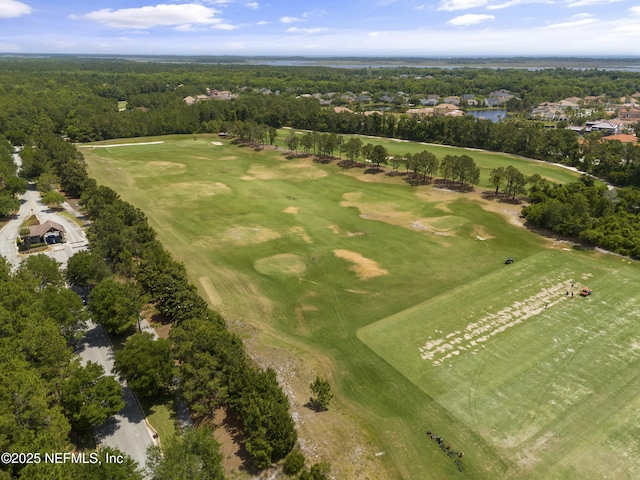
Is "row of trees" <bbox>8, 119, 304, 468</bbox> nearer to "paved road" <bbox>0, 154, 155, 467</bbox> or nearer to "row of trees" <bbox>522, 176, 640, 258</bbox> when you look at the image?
"paved road" <bbox>0, 154, 155, 467</bbox>

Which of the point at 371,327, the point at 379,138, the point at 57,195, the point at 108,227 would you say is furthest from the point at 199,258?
the point at 379,138

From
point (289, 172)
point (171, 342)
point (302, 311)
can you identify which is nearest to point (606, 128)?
point (289, 172)

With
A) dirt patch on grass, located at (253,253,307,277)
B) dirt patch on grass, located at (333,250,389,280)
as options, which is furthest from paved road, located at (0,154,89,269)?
dirt patch on grass, located at (333,250,389,280)

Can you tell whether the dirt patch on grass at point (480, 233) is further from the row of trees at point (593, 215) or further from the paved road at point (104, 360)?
the paved road at point (104, 360)

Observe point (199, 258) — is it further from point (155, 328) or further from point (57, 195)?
point (57, 195)

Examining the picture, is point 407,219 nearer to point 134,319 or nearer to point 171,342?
point 171,342

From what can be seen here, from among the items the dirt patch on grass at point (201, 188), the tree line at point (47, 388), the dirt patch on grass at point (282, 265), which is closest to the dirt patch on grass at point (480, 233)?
the dirt patch on grass at point (282, 265)

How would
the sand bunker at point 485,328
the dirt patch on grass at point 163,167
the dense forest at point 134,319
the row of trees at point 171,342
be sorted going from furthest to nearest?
the dirt patch on grass at point 163,167
the sand bunker at point 485,328
the row of trees at point 171,342
the dense forest at point 134,319
